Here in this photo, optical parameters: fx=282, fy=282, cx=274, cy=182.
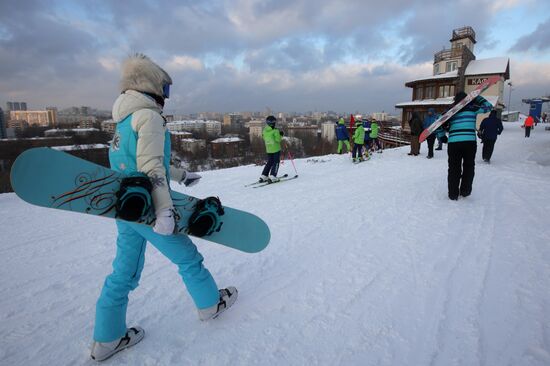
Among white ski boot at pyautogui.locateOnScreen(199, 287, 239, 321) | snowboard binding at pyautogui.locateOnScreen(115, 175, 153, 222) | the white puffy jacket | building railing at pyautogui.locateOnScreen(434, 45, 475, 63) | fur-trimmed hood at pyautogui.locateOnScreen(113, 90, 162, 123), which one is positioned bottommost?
white ski boot at pyautogui.locateOnScreen(199, 287, 239, 321)

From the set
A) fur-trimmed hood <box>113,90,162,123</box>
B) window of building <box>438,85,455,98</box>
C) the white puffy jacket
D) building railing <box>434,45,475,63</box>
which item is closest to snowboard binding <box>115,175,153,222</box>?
the white puffy jacket

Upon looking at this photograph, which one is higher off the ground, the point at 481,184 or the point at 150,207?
the point at 150,207

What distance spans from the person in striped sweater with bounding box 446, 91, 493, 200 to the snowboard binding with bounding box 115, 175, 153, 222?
4757mm

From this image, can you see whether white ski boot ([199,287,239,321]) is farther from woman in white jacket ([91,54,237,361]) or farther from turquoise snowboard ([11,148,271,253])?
turquoise snowboard ([11,148,271,253])

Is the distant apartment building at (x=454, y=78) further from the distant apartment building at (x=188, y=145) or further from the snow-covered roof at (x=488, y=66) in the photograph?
the distant apartment building at (x=188, y=145)

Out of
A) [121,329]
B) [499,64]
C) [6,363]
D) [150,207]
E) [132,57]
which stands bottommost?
[6,363]

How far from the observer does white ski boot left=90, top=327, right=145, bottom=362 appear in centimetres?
178

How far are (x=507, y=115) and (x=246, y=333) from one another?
60.9m

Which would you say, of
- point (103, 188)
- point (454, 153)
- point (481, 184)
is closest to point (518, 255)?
point (454, 153)

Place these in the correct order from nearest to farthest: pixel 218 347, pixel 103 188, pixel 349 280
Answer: pixel 103 188 → pixel 218 347 → pixel 349 280

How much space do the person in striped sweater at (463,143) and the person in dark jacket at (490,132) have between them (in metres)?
4.65

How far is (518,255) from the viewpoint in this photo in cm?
287

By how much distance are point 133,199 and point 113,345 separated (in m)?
1.05

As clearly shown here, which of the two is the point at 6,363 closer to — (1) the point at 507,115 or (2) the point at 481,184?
Result: (2) the point at 481,184
